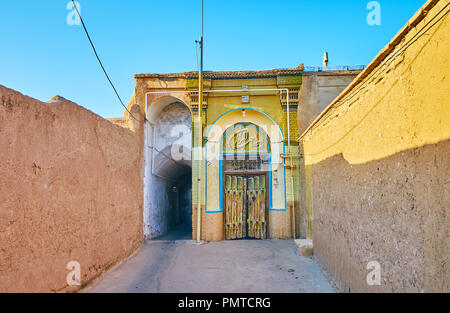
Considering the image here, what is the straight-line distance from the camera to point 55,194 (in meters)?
4.62

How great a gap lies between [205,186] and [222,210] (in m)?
1.04

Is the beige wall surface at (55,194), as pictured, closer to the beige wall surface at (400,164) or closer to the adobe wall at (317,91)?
the beige wall surface at (400,164)

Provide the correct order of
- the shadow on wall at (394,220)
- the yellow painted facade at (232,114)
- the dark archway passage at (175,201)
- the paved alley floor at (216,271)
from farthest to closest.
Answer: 1. the dark archway passage at (175,201)
2. the yellow painted facade at (232,114)
3. the paved alley floor at (216,271)
4. the shadow on wall at (394,220)

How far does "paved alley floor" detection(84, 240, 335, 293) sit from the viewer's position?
5.45 m

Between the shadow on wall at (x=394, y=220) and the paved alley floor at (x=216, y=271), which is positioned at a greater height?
the shadow on wall at (x=394, y=220)

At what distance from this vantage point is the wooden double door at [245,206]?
10125 mm

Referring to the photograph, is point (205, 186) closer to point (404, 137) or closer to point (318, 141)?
point (318, 141)

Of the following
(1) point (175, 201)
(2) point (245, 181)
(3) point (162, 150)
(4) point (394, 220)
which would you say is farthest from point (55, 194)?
(1) point (175, 201)

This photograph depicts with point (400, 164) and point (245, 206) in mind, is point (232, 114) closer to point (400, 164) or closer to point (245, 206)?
point (245, 206)

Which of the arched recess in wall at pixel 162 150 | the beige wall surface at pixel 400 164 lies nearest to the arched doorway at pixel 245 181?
the arched recess in wall at pixel 162 150

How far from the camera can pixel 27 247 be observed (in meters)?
3.96

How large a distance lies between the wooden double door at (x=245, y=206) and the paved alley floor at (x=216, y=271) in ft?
3.60

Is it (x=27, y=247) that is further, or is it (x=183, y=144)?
(x=183, y=144)
